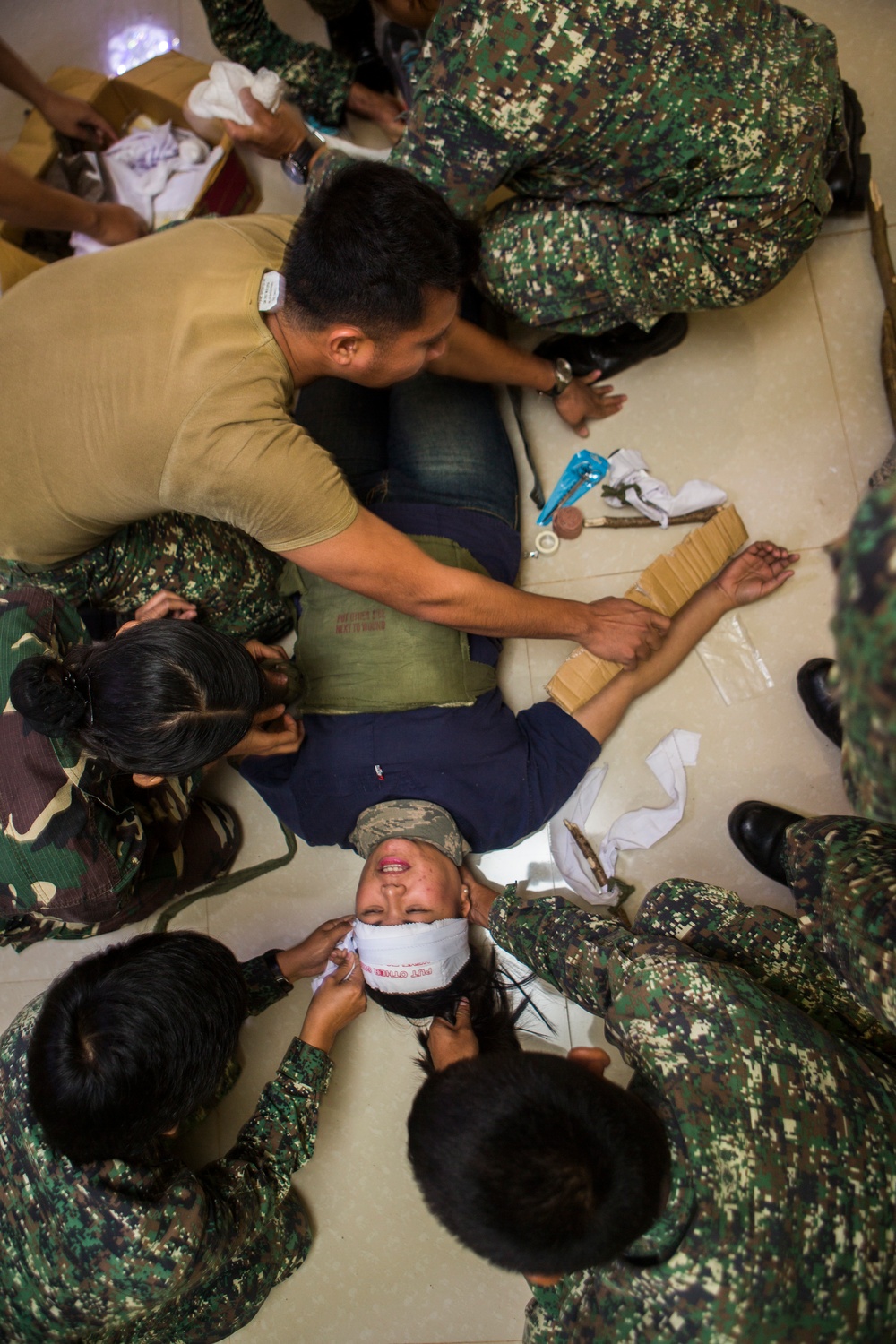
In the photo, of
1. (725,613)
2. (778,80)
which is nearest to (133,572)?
(725,613)

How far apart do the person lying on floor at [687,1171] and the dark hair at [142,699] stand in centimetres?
79

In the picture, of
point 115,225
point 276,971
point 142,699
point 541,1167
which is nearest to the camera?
point 541,1167

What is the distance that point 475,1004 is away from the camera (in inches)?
74.4

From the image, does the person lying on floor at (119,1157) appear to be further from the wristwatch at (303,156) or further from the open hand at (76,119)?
the open hand at (76,119)

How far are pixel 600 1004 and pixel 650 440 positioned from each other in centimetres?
154

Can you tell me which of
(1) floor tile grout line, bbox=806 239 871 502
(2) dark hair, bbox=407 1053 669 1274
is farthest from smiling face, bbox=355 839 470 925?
(1) floor tile grout line, bbox=806 239 871 502

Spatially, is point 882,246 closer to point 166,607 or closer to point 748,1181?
point 166,607

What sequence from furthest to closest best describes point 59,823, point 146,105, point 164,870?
point 146,105 < point 164,870 < point 59,823

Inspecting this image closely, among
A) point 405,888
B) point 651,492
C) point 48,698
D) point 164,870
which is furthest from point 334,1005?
point 651,492

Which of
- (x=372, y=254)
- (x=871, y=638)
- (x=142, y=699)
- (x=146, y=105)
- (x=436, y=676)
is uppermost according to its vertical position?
(x=871, y=638)

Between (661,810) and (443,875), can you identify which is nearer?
(443,875)

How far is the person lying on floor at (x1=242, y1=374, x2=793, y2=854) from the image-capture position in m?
1.90

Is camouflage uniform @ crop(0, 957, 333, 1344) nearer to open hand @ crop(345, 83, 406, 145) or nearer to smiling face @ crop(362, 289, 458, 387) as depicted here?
smiling face @ crop(362, 289, 458, 387)

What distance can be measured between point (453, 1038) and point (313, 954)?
1.51ft
